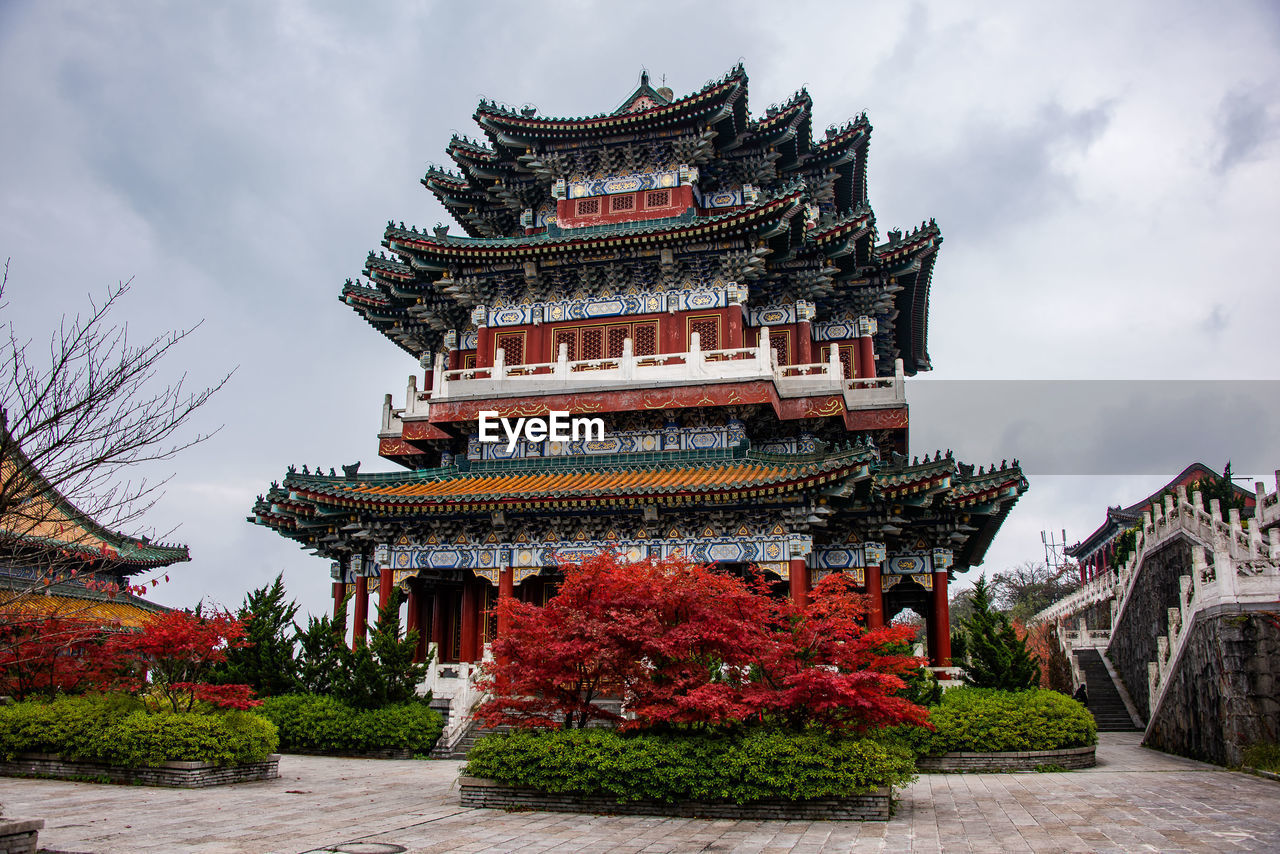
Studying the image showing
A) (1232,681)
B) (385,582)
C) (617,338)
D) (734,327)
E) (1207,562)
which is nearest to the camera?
(1232,681)

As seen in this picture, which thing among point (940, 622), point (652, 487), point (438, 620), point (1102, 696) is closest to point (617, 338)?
point (652, 487)

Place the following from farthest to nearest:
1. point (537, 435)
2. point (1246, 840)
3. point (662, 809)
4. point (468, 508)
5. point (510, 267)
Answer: point (510, 267) → point (537, 435) → point (468, 508) → point (662, 809) → point (1246, 840)

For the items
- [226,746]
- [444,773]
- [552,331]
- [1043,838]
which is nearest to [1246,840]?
[1043,838]

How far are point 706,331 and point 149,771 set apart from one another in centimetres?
1637

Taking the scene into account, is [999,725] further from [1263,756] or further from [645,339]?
[645,339]

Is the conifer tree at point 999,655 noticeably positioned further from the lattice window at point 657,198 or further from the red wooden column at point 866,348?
the lattice window at point 657,198

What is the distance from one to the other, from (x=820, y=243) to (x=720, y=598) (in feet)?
46.9

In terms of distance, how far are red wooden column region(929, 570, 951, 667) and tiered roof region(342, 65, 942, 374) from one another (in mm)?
8720

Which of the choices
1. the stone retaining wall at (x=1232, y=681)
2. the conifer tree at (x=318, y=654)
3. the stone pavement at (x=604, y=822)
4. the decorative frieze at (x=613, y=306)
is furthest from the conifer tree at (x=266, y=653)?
the stone retaining wall at (x=1232, y=681)

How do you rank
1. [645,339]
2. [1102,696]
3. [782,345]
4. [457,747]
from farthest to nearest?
[1102,696], [782,345], [645,339], [457,747]

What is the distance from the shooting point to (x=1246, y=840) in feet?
35.6

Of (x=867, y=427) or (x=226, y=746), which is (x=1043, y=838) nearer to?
(x=226, y=746)

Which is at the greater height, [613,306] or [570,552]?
[613,306]

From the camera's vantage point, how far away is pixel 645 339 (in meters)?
25.9
